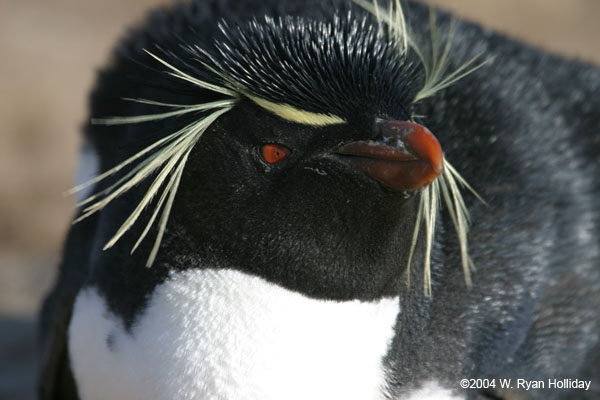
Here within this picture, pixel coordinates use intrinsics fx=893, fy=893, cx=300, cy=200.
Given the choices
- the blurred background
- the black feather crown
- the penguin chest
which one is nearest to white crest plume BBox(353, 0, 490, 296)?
the black feather crown

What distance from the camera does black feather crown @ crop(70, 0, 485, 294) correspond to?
189 centimetres

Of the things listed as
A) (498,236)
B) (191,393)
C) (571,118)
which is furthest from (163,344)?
(571,118)

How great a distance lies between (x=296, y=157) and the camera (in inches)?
75.2

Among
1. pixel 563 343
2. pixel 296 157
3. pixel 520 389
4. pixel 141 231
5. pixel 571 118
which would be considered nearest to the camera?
pixel 296 157

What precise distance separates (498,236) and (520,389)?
1.35 ft

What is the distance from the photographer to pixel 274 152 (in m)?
1.92

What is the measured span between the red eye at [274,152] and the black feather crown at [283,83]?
0.07 meters

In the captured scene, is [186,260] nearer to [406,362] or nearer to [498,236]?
[406,362]

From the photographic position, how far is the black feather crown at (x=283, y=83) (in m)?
1.89

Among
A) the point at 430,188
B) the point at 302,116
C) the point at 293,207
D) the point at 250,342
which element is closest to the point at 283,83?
Answer: the point at 302,116

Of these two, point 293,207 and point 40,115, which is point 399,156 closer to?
point 293,207

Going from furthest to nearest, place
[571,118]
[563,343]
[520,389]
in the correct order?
1. [571,118]
2. [563,343]
3. [520,389]

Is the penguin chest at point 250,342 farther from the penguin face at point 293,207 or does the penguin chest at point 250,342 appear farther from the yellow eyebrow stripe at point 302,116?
the yellow eyebrow stripe at point 302,116

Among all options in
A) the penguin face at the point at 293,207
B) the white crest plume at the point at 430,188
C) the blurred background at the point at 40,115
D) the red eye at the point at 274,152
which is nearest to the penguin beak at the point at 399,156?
the penguin face at the point at 293,207
